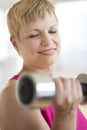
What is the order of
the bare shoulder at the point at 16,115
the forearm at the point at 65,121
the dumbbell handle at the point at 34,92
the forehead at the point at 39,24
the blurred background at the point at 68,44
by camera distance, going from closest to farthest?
the dumbbell handle at the point at 34,92 < the forearm at the point at 65,121 < the bare shoulder at the point at 16,115 < the forehead at the point at 39,24 < the blurred background at the point at 68,44

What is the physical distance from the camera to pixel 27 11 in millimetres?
857

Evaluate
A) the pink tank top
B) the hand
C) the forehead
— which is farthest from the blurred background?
the hand

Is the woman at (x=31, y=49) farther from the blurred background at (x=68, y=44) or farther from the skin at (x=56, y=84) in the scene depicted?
Result: the blurred background at (x=68, y=44)

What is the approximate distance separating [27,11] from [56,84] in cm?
47

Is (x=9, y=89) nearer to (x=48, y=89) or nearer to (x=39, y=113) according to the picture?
(x=39, y=113)

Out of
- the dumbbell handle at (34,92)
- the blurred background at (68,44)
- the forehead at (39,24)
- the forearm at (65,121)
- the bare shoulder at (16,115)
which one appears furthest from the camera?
the blurred background at (68,44)

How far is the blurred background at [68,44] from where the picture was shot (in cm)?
255

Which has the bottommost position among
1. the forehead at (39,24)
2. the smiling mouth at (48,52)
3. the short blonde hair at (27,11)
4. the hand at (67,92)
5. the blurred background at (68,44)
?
the blurred background at (68,44)

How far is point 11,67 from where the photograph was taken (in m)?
2.65

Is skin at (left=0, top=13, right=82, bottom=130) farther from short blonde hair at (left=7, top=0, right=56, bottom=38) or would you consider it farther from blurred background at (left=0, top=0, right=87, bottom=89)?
blurred background at (left=0, top=0, right=87, bottom=89)

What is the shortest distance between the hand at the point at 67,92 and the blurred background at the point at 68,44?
82.6 inches

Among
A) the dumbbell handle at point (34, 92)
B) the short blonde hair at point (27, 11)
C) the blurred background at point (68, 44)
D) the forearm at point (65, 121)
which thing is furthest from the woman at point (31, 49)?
the blurred background at point (68, 44)

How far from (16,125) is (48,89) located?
1.30ft

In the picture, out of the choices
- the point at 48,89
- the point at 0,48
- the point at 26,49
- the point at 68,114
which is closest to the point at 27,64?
the point at 26,49
